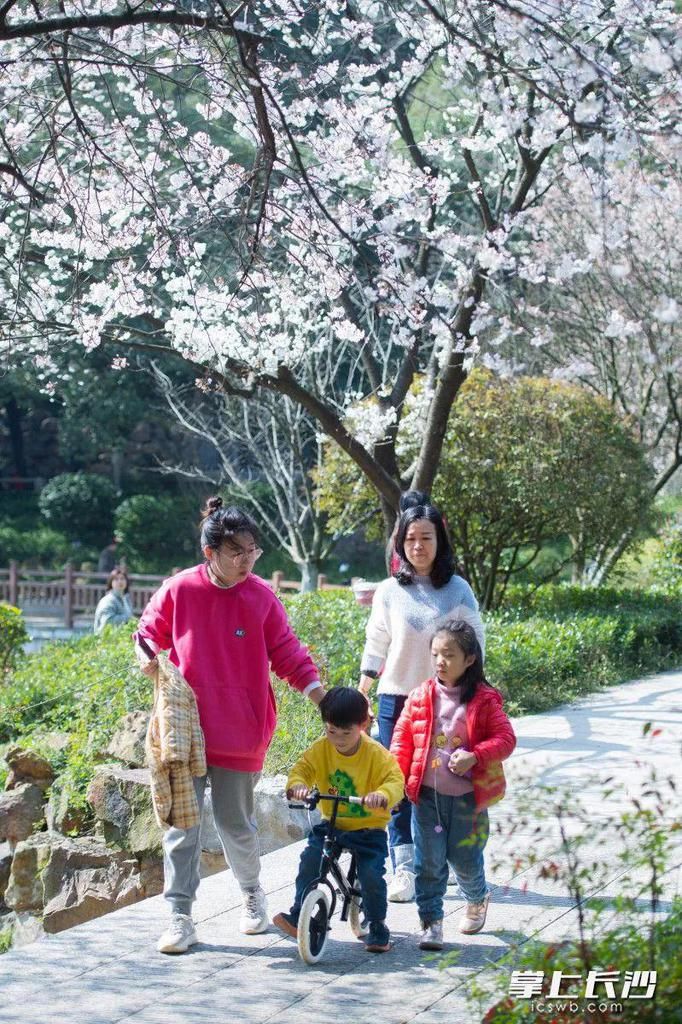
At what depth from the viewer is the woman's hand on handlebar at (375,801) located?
4031 millimetres

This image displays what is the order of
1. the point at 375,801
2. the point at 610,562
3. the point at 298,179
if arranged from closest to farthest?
the point at 375,801
the point at 298,179
the point at 610,562

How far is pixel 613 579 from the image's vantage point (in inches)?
637

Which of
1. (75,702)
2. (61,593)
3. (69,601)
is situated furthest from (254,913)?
(61,593)

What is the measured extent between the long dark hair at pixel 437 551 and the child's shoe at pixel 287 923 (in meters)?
1.41

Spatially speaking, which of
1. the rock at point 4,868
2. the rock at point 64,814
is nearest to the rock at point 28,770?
the rock at point 64,814

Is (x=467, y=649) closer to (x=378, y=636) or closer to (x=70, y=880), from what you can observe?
(x=378, y=636)

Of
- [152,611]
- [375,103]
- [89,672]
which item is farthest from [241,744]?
[375,103]

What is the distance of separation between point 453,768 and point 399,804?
613 millimetres

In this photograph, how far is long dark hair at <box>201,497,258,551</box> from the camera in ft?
14.3

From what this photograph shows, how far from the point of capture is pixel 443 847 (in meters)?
4.30

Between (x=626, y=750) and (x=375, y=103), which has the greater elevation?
(x=375, y=103)

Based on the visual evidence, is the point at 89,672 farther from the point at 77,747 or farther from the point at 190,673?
the point at 190,673

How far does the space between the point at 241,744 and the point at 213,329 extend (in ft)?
18.9

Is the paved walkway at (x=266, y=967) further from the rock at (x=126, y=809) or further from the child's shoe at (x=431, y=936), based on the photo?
the rock at (x=126, y=809)
